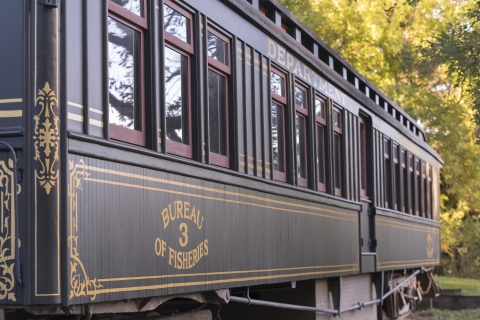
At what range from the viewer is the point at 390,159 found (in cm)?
1395

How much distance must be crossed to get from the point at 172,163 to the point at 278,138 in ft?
8.49

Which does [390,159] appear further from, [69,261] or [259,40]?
[69,261]

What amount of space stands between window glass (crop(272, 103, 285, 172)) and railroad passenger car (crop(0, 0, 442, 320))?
0.03 metres

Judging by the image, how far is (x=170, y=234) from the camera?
5789mm

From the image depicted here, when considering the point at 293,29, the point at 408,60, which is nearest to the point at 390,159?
the point at 408,60

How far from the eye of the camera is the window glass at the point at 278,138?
322 inches

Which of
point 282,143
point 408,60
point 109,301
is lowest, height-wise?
point 109,301

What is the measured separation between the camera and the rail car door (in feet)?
37.9

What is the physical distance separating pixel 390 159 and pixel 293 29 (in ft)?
16.8

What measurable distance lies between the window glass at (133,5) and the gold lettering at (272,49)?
2564mm

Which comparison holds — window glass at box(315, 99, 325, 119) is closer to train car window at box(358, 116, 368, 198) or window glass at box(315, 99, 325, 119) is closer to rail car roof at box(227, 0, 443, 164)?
rail car roof at box(227, 0, 443, 164)

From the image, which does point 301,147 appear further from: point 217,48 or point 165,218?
point 165,218

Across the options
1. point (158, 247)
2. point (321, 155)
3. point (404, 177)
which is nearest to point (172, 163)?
point (158, 247)

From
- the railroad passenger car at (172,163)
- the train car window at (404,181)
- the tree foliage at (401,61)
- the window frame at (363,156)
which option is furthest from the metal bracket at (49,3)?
the tree foliage at (401,61)
